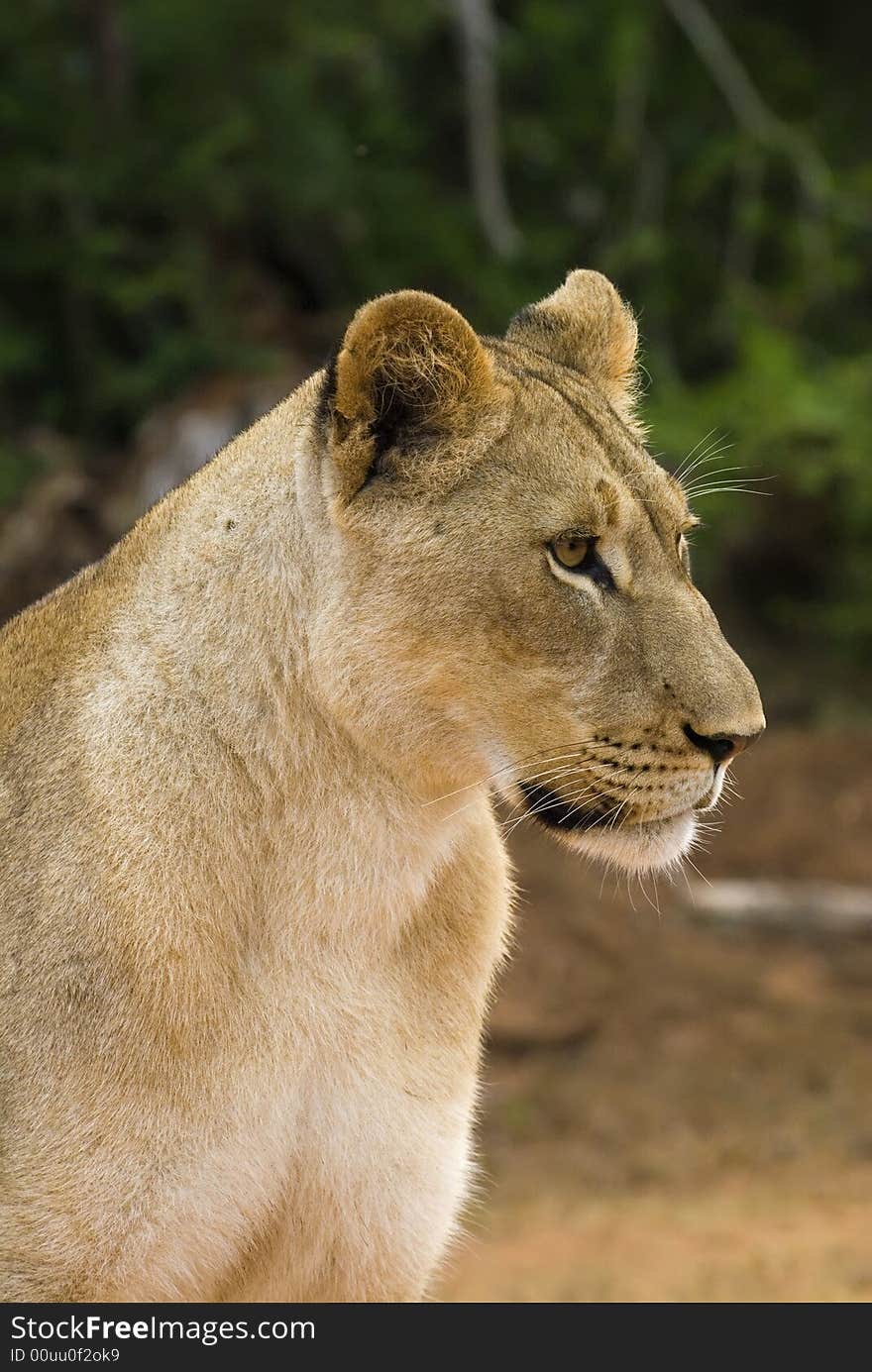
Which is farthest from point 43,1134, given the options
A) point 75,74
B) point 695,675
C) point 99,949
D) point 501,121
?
point 501,121

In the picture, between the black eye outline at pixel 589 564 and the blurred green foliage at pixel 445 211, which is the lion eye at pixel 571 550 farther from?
the blurred green foliage at pixel 445 211

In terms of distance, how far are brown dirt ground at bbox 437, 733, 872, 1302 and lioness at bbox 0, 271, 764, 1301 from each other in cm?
283

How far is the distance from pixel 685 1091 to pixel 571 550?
18.2 ft

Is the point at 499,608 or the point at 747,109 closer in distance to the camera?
the point at 499,608

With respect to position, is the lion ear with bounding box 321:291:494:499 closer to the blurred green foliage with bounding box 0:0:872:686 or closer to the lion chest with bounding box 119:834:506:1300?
the lion chest with bounding box 119:834:506:1300

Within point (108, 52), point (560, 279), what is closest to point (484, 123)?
point (560, 279)

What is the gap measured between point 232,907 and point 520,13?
37.4 feet

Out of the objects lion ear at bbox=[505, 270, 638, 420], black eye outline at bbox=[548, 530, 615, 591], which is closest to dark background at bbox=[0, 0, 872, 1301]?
lion ear at bbox=[505, 270, 638, 420]

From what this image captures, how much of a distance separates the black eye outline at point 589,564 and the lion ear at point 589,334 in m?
0.68

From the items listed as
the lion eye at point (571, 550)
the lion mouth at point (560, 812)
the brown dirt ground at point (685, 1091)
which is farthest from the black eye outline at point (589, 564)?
the brown dirt ground at point (685, 1091)

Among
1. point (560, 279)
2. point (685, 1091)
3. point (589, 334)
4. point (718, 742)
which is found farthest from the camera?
point (560, 279)

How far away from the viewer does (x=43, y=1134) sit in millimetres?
3418

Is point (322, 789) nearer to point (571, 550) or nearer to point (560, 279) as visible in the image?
point (571, 550)

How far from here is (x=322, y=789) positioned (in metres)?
3.53
